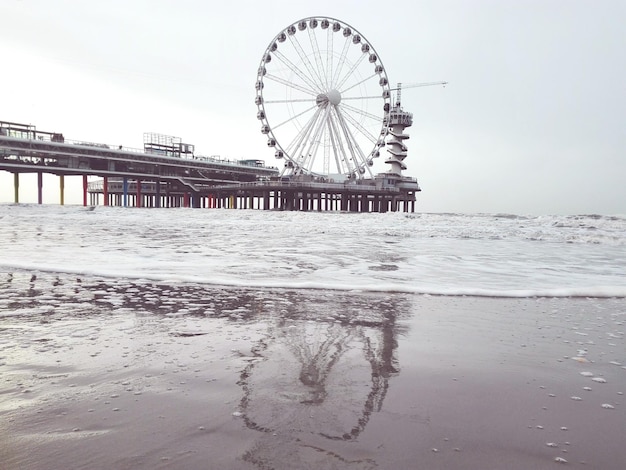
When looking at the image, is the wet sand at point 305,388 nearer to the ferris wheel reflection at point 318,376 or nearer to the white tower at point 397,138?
the ferris wheel reflection at point 318,376

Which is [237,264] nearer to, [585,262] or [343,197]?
[585,262]

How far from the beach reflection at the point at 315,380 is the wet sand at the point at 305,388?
0.01 meters

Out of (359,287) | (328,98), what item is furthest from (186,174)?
(359,287)

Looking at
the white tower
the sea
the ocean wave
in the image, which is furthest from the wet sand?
the white tower

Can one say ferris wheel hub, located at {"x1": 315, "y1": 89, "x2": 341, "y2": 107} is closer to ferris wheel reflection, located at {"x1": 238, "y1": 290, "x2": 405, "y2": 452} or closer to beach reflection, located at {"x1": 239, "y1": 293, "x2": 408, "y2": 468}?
beach reflection, located at {"x1": 239, "y1": 293, "x2": 408, "y2": 468}

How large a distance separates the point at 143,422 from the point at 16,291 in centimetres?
390

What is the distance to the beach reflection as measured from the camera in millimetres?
1816

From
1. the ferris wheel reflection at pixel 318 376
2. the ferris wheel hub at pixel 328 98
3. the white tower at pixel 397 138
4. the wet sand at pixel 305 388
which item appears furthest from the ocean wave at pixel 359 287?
the white tower at pixel 397 138

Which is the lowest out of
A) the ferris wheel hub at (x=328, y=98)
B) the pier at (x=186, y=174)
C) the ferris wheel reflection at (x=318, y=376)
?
the ferris wheel reflection at (x=318, y=376)

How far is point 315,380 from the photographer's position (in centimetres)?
249

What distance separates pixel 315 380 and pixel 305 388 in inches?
5.5

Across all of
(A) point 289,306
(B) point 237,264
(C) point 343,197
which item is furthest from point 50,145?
(A) point 289,306

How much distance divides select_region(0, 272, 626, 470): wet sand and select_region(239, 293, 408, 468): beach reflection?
1cm

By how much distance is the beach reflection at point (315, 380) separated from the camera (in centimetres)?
182
